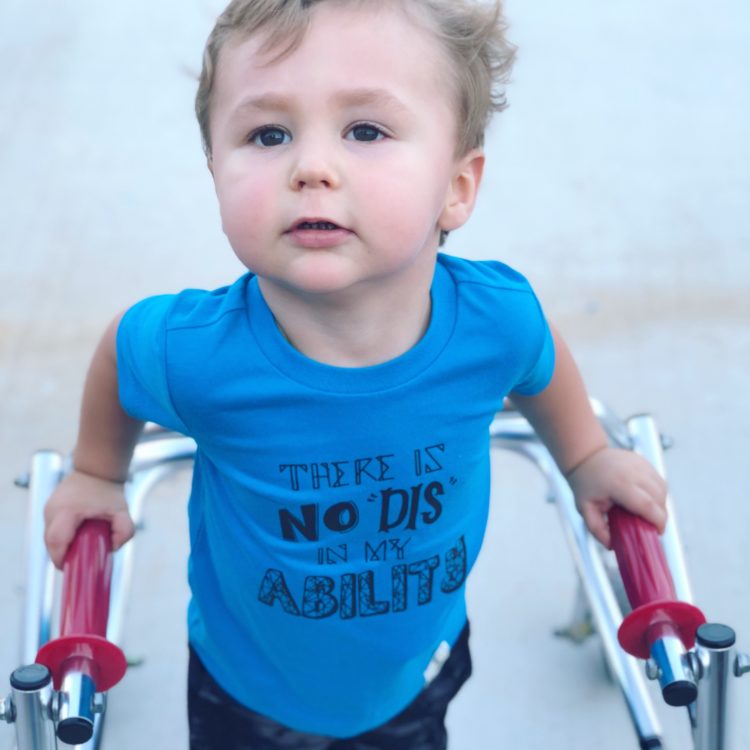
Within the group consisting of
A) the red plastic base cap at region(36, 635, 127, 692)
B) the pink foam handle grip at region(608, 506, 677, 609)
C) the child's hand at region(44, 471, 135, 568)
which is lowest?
the red plastic base cap at region(36, 635, 127, 692)

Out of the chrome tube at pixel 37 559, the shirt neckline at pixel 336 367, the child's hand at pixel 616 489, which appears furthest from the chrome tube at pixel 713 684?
the chrome tube at pixel 37 559

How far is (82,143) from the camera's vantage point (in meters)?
2.71

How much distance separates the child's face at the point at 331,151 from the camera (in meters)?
0.82

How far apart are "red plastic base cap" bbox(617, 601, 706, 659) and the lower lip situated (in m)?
0.34

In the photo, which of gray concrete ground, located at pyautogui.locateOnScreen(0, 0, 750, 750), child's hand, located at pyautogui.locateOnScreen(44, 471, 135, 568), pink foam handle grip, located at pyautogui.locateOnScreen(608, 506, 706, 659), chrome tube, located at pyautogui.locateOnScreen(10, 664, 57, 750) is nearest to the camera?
chrome tube, located at pyautogui.locateOnScreen(10, 664, 57, 750)

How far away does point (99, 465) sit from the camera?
41.3 inches

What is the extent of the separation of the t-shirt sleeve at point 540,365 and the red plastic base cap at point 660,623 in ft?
0.68

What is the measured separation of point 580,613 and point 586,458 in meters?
0.57

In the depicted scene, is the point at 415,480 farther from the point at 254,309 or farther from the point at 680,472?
the point at 680,472

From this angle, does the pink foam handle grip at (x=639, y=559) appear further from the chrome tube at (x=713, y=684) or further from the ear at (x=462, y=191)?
the ear at (x=462, y=191)

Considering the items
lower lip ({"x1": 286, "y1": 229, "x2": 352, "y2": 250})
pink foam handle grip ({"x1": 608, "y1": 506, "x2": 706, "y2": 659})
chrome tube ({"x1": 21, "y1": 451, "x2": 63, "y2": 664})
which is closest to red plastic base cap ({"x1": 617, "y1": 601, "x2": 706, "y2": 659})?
pink foam handle grip ({"x1": 608, "y1": 506, "x2": 706, "y2": 659})

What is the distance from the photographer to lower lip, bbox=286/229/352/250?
0.82 metres

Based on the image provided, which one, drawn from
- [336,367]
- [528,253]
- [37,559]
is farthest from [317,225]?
[528,253]

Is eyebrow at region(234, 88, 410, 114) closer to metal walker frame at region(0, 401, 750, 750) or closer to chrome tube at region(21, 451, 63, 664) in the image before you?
metal walker frame at region(0, 401, 750, 750)
